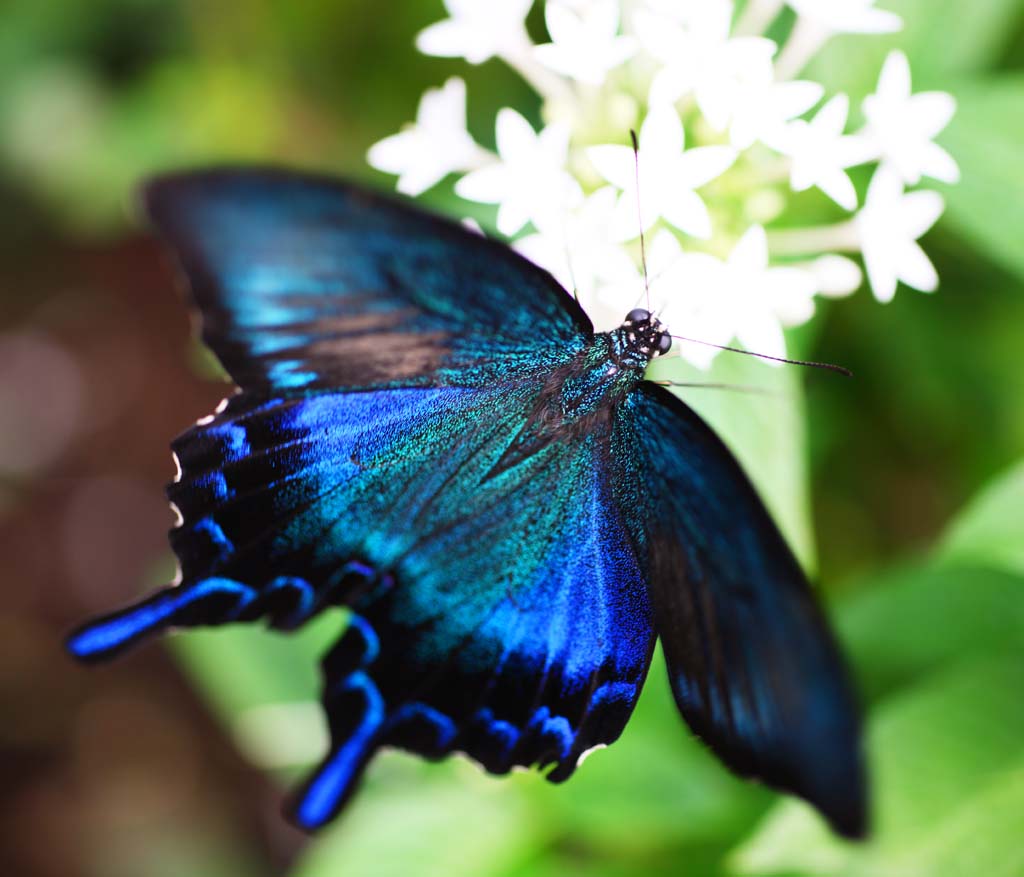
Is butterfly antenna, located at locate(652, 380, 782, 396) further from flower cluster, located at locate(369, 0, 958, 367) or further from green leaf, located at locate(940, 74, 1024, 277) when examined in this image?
green leaf, located at locate(940, 74, 1024, 277)

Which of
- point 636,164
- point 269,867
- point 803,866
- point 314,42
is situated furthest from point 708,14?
point 269,867

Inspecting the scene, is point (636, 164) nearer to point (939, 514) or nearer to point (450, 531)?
point (450, 531)

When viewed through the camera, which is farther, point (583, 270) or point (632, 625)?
point (583, 270)

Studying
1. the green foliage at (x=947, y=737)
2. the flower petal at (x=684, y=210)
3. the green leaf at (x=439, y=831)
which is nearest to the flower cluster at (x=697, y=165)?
the flower petal at (x=684, y=210)

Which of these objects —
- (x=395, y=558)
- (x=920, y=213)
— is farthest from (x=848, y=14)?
(x=395, y=558)

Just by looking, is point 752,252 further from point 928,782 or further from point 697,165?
point 928,782

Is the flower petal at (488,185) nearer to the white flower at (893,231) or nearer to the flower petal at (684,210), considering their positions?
the flower petal at (684,210)

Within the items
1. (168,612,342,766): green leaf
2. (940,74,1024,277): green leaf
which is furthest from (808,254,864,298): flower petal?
(168,612,342,766): green leaf
